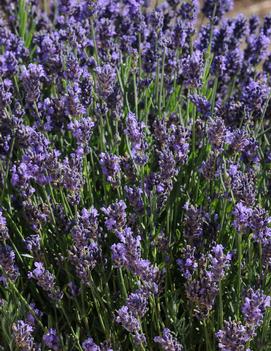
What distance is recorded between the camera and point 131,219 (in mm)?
2291

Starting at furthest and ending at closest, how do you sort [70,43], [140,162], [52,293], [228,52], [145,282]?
1. [228,52]
2. [70,43]
3. [140,162]
4. [52,293]
5. [145,282]

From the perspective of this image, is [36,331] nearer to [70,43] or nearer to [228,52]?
[70,43]

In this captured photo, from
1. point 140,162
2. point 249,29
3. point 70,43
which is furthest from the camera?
point 249,29

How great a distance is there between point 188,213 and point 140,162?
Answer: 0.85 ft

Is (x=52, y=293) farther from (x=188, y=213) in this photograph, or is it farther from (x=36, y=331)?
(x=188, y=213)

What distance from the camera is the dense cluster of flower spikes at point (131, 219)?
202 centimetres

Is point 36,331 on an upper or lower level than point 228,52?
lower

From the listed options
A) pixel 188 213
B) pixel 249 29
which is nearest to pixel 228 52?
pixel 249 29

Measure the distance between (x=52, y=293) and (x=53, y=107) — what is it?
2.85ft

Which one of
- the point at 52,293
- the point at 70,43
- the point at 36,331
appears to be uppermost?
the point at 70,43

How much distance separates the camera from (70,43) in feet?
10.0

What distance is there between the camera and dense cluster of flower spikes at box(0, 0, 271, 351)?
2018 millimetres

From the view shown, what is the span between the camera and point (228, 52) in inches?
139

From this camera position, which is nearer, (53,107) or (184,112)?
(53,107)
